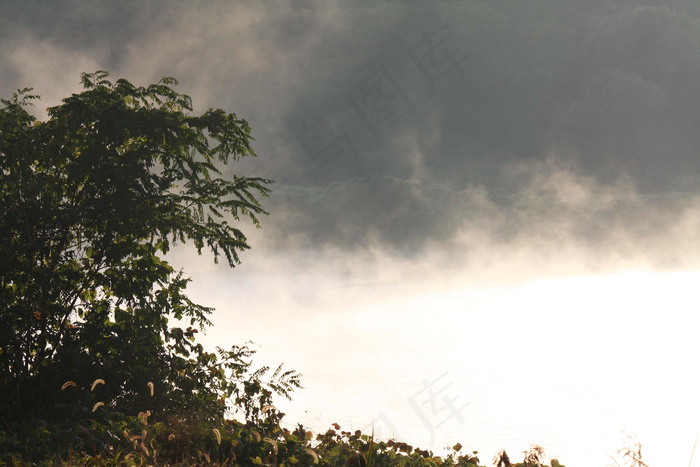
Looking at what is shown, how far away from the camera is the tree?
43.6 ft

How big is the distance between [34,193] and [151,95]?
337cm

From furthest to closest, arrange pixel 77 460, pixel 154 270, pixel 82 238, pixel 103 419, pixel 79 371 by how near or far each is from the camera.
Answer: pixel 82 238 < pixel 154 270 < pixel 79 371 < pixel 103 419 < pixel 77 460

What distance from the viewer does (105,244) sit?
548 inches

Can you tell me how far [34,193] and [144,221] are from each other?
2872 mm

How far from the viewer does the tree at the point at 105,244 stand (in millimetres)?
13281

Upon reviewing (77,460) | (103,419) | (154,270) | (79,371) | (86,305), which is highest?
(154,270)

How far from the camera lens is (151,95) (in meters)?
15.7

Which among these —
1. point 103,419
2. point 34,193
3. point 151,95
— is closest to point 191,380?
point 103,419

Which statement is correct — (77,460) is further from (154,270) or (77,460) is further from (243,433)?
(154,270)

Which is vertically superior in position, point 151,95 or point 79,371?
point 151,95

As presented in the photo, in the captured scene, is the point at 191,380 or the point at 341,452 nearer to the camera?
the point at 341,452

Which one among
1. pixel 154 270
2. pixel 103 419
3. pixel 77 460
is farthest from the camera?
pixel 154 270

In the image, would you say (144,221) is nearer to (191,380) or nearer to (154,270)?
(154,270)

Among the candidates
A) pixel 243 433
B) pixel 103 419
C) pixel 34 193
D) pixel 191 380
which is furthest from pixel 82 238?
pixel 243 433
